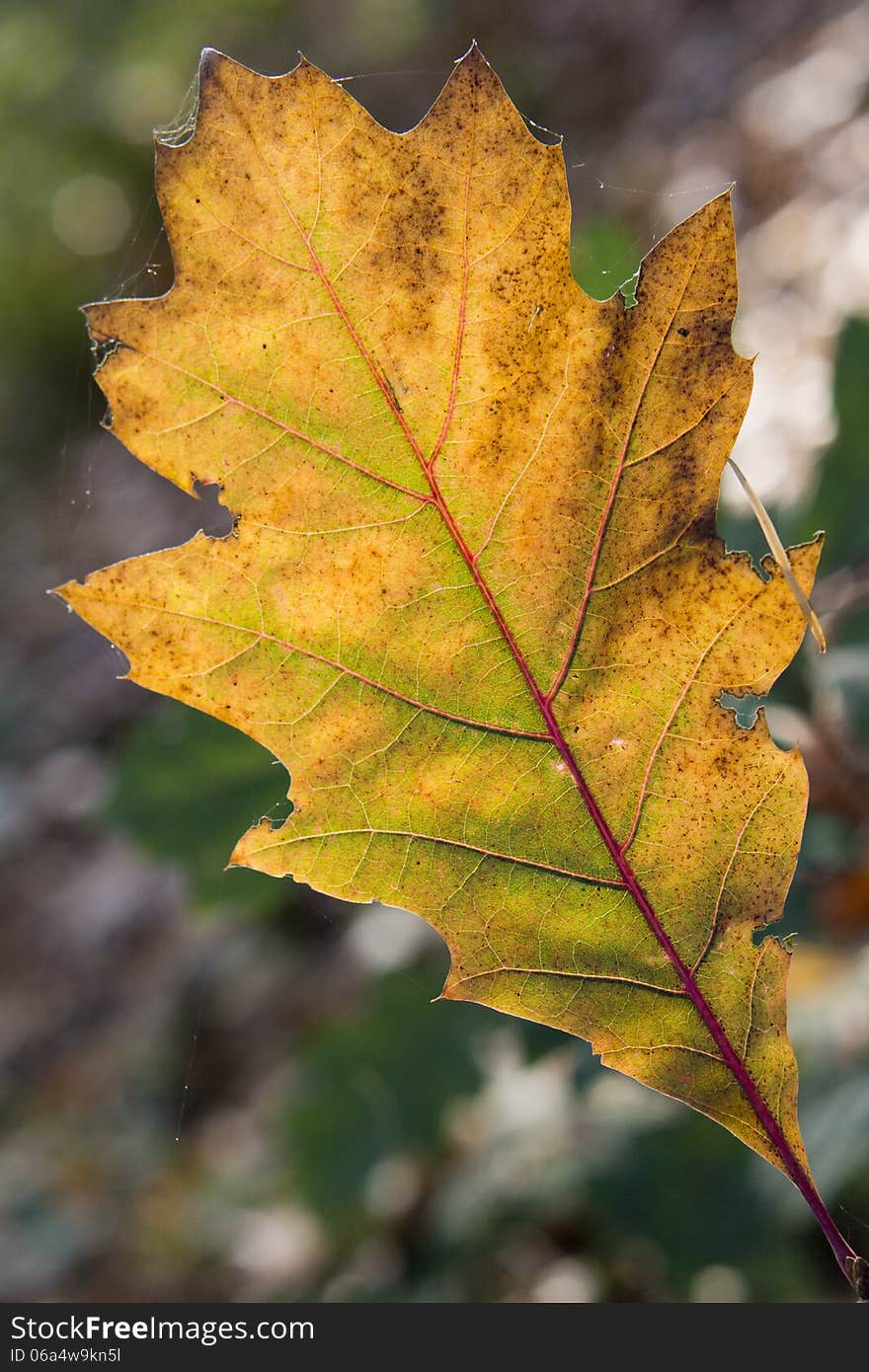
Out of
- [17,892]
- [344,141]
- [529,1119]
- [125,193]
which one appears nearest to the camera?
[344,141]

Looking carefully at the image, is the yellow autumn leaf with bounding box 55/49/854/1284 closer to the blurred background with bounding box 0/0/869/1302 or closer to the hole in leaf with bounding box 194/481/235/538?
the hole in leaf with bounding box 194/481/235/538

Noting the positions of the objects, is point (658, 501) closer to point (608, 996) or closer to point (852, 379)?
point (608, 996)

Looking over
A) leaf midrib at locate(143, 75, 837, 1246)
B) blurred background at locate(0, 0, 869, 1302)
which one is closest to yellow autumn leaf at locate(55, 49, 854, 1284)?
leaf midrib at locate(143, 75, 837, 1246)

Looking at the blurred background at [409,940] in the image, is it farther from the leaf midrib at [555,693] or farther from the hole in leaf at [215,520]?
the leaf midrib at [555,693]

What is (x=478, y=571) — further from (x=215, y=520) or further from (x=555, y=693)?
(x=215, y=520)

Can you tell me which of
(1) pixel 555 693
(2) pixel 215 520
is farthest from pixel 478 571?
(2) pixel 215 520

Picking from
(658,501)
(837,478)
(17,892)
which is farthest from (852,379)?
(17,892)
